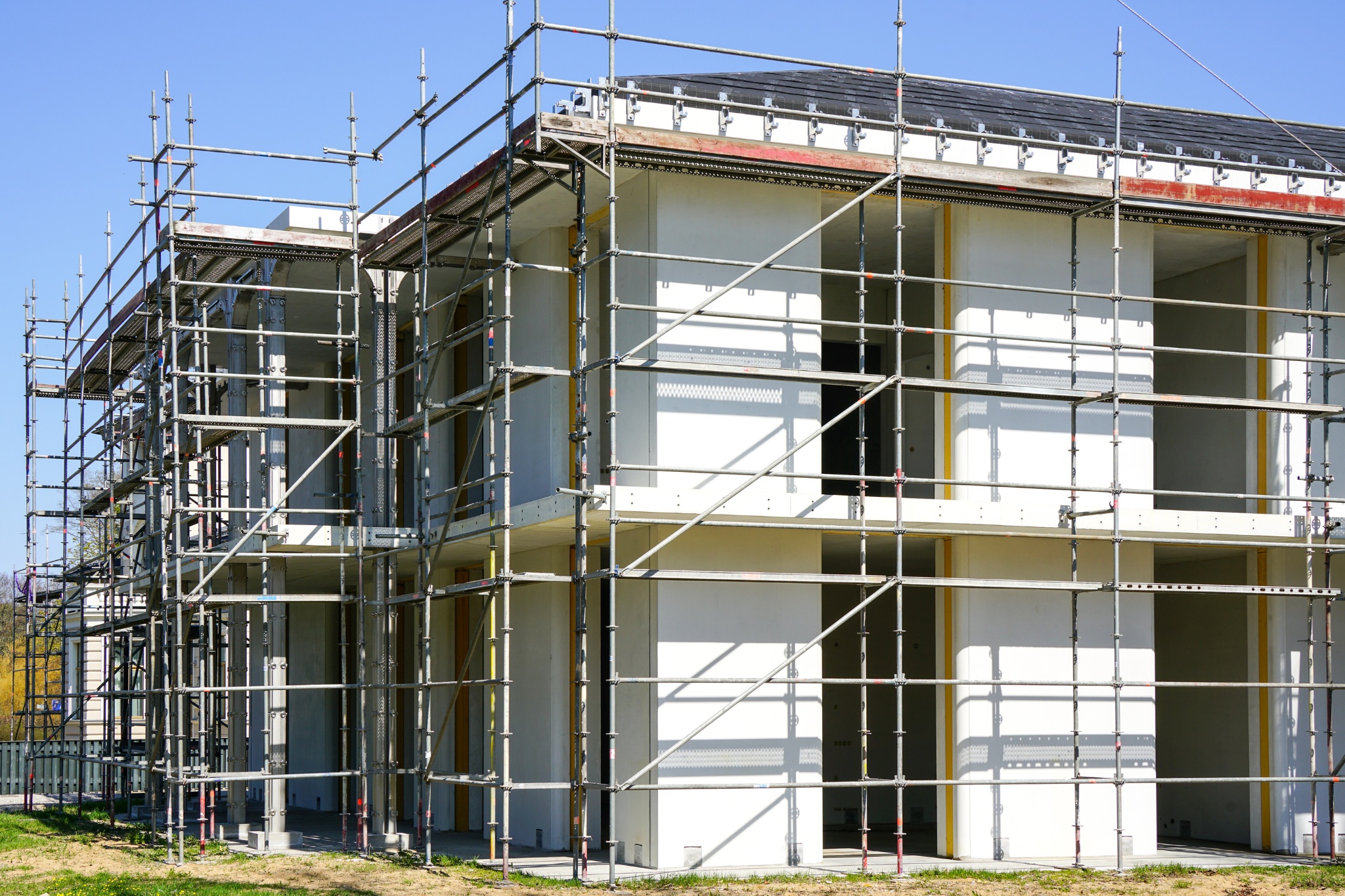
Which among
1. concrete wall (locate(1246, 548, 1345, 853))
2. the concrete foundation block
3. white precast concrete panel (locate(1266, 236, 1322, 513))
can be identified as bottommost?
the concrete foundation block

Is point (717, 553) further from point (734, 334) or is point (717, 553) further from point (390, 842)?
point (390, 842)

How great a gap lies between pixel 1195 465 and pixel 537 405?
6.91 metres

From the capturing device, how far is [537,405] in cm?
1508

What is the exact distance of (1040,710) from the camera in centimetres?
1404

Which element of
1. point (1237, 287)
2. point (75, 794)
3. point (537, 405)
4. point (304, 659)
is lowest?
point (75, 794)

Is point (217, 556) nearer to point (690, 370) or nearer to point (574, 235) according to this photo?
point (574, 235)

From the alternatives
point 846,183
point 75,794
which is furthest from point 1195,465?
point 75,794

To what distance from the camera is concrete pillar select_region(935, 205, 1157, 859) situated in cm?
1385

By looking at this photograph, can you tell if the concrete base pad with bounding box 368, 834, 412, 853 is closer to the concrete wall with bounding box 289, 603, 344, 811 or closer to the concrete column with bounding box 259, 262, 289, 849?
the concrete column with bounding box 259, 262, 289, 849

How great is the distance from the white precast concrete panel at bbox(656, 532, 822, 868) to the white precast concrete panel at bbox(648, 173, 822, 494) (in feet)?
2.28

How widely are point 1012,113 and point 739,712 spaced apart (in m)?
7.53

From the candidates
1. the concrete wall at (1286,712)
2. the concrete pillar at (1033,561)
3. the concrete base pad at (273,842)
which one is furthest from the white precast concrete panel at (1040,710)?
the concrete base pad at (273,842)

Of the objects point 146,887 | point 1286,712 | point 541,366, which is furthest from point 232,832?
point 1286,712

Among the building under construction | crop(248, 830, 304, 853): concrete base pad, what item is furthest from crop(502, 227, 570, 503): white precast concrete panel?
crop(248, 830, 304, 853): concrete base pad
